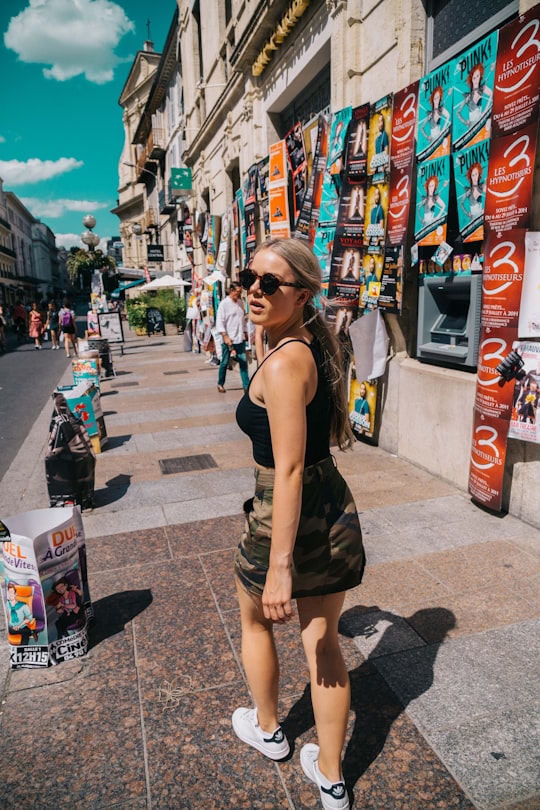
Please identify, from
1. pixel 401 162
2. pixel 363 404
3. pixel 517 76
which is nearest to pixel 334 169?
pixel 401 162

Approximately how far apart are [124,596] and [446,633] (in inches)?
76.5

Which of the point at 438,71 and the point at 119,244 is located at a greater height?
the point at 119,244

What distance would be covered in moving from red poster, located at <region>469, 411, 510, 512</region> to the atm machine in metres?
0.67

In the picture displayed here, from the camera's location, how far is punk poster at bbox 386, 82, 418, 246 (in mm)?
5281

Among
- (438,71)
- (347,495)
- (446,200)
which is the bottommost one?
(347,495)

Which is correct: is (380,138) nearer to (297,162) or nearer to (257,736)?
(297,162)

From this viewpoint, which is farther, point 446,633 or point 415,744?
point 446,633

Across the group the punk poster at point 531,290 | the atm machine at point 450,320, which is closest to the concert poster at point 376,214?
the atm machine at point 450,320

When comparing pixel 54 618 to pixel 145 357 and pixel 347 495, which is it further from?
pixel 145 357

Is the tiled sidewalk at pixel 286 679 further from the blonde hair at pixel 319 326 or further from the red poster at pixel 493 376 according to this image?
the blonde hair at pixel 319 326

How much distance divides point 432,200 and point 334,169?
196 cm

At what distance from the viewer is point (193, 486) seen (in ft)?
18.1

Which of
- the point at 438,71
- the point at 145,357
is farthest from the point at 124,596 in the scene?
the point at 145,357

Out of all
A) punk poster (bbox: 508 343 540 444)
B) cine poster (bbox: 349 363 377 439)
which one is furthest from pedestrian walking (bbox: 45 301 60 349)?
punk poster (bbox: 508 343 540 444)
